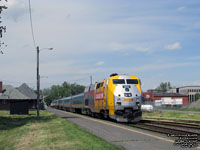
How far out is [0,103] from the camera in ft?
206

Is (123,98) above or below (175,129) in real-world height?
above

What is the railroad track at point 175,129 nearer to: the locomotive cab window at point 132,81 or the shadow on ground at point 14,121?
the locomotive cab window at point 132,81

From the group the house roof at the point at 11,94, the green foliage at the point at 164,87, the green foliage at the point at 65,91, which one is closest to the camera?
the house roof at the point at 11,94

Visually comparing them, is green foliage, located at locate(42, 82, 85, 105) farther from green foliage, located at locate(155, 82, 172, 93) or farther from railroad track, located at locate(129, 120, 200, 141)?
railroad track, located at locate(129, 120, 200, 141)

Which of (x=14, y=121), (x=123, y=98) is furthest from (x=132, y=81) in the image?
(x=14, y=121)

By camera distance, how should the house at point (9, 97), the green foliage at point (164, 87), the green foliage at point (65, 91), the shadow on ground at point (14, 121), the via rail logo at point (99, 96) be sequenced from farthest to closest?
1. the green foliage at point (164, 87)
2. the green foliage at point (65, 91)
3. the house at point (9, 97)
4. the via rail logo at point (99, 96)
5. the shadow on ground at point (14, 121)

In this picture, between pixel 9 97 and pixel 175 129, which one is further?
pixel 9 97

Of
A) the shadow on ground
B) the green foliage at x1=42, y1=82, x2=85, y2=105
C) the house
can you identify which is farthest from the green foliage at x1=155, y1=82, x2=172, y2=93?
the shadow on ground

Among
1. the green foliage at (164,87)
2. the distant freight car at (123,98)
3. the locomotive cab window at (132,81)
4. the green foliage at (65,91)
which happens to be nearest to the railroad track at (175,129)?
the distant freight car at (123,98)

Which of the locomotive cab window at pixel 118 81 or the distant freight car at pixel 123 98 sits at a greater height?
the locomotive cab window at pixel 118 81

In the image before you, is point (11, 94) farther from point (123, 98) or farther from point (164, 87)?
point (164, 87)

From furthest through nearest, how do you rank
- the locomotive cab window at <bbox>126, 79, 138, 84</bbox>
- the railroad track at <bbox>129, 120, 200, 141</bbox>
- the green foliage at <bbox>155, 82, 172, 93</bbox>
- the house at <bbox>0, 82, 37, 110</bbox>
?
1. the green foliage at <bbox>155, 82, 172, 93</bbox>
2. the house at <bbox>0, 82, 37, 110</bbox>
3. the locomotive cab window at <bbox>126, 79, 138, 84</bbox>
4. the railroad track at <bbox>129, 120, 200, 141</bbox>

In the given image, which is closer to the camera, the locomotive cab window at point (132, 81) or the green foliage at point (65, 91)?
the locomotive cab window at point (132, 81)

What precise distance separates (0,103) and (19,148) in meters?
53.0
